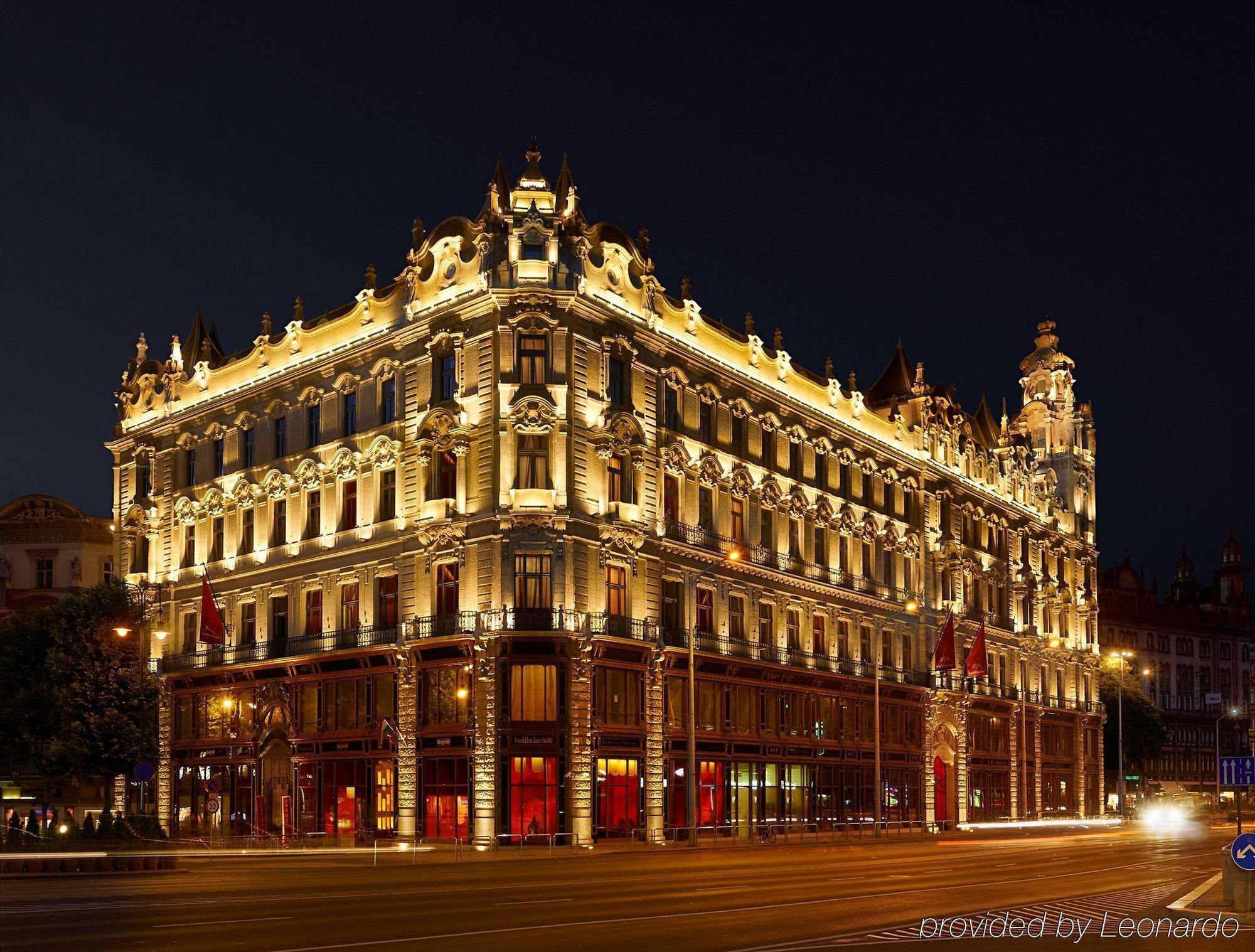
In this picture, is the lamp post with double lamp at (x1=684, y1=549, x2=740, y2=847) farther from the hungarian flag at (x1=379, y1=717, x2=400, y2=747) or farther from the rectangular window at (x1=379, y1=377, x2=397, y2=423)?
the rectangular window at (x1=379, y1=377, x2=397, y2=423)

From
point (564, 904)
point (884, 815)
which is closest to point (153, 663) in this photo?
point (884, 815)

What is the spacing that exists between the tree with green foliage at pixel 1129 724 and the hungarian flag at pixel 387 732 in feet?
222

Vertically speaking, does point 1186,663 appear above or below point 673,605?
below

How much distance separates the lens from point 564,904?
2578cm

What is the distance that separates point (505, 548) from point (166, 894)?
27872mm

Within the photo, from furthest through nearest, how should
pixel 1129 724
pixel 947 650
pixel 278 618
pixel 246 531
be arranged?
pixel 1129 724
pixel 947 650
pixel 246 531
pixel 278 618

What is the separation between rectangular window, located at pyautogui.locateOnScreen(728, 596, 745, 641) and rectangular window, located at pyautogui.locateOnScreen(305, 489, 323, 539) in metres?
18.3

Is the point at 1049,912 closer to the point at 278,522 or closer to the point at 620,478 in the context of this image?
the point at 620,478

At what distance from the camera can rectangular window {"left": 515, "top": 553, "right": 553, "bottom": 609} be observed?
5591 cm

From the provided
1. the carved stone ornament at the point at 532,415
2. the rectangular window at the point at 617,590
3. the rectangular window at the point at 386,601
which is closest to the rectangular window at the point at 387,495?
the rectangular window at the point at 386,601

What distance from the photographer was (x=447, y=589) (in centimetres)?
5778

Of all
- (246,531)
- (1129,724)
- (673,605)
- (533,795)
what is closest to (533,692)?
(533,795)

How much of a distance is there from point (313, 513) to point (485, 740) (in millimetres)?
15788

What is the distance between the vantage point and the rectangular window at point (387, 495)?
201 feet
